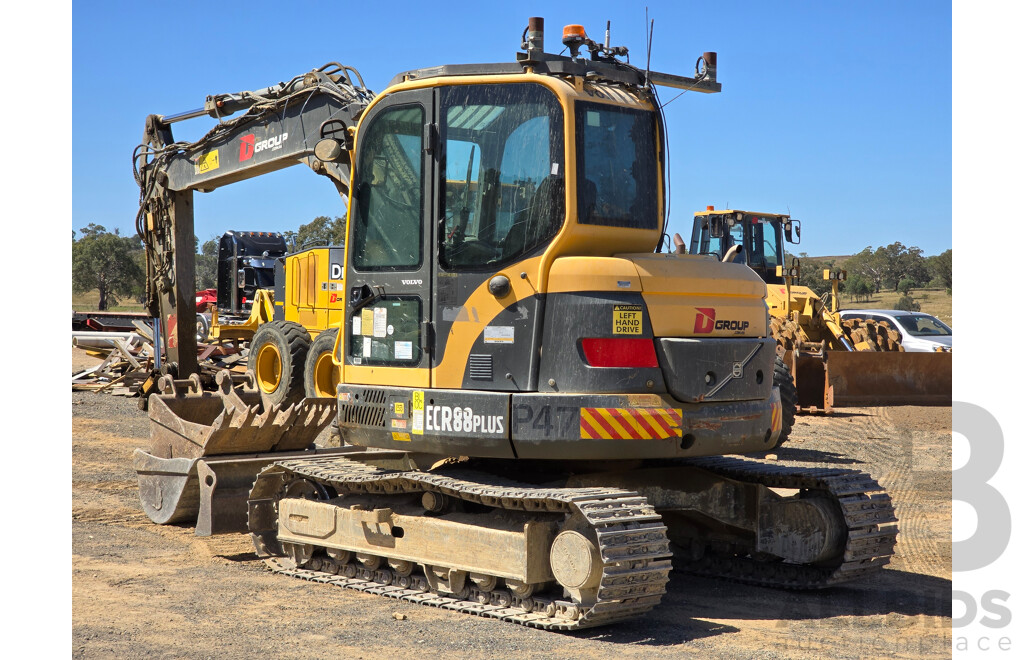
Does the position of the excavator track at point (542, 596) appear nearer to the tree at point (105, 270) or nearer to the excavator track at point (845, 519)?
the excavator track at point (845, 519)

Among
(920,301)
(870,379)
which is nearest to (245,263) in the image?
(870,379)

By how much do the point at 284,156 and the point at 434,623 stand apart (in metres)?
5.35

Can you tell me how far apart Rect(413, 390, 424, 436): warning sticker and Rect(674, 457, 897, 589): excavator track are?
1.96 meters

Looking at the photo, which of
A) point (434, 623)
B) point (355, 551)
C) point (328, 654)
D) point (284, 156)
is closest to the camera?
point (328, 654)

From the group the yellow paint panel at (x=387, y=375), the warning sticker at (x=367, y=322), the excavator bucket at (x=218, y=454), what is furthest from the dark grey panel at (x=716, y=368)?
the excavator bucket at (x=218, y=454)

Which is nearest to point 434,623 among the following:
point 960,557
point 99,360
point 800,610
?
point 800,610

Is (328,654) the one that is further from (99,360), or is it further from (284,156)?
(99,360)

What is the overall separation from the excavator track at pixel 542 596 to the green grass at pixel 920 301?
4318 centimetres

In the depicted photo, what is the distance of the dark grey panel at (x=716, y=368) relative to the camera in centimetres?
632

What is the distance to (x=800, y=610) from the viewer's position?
670cm

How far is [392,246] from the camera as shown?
6922 millimetres

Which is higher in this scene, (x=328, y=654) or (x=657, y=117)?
(x=657, y=117)

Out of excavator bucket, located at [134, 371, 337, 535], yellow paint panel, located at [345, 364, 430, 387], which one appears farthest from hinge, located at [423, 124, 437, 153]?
excavator bucket, located at [134, 371, 337, 535]

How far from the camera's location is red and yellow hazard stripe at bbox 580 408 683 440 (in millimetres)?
6145
